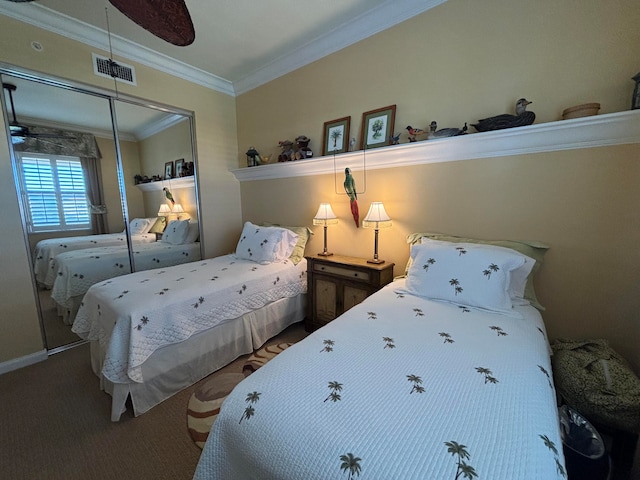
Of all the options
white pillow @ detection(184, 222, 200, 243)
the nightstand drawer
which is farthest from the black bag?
white pillow @ detection(184, 222, 200, 243)

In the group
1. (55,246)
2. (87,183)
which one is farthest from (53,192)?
(55,246)

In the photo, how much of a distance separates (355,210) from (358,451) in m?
1.91

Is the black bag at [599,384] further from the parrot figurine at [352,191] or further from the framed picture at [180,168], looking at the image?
the framed picture at [180,168]

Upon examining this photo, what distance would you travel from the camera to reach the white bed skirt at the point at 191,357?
1596 millimetres

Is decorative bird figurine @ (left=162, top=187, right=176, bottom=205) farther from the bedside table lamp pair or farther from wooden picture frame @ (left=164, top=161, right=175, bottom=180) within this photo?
the bedside table lamp pair

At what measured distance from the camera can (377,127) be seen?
2209 mm

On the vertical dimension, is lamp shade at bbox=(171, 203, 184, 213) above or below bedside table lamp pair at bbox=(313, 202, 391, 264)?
above

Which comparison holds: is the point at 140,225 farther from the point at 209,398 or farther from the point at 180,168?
the point at 209,398

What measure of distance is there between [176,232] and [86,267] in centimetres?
86

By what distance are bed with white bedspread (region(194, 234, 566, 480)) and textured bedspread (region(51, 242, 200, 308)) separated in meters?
2.40

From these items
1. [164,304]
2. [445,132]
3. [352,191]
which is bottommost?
[164,304]

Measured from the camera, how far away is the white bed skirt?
160 centimetres

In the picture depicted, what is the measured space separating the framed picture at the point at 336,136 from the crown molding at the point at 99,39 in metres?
1.70

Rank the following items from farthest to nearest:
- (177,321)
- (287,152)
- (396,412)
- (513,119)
Answer: (287,152)
(177,321)
(513,119)
(396,412)
